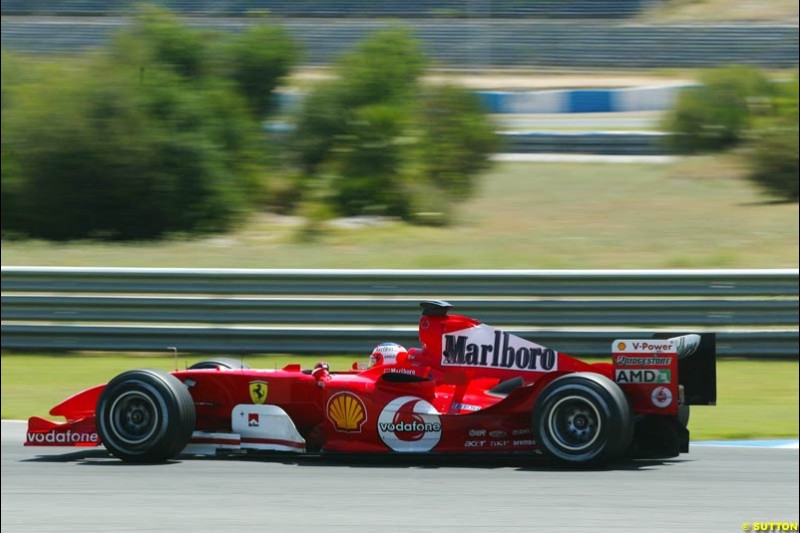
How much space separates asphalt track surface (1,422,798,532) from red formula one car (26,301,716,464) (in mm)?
137

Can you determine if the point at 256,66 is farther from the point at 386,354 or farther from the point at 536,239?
the point at 386,354

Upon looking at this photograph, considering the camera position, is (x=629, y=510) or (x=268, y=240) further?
(x=268, y=240)

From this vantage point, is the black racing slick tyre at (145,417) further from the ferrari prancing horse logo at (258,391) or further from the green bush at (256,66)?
the green bush at (256,66)

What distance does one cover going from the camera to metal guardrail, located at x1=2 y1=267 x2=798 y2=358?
1142cm

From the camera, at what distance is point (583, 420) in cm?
685

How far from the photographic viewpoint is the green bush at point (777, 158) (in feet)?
69.3

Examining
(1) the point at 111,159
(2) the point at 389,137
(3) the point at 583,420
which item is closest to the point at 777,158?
(2) the point at 389,137

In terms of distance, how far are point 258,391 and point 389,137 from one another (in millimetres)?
11739

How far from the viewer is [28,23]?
25562mm

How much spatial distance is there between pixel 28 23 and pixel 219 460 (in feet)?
66.4

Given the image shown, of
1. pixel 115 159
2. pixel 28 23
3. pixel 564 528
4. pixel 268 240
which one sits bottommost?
pixel 564 528

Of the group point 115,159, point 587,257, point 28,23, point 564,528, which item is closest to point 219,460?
point 564,528

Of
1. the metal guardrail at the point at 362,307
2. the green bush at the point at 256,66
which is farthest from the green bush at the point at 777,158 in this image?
the metal guardrail at the point at 362,307

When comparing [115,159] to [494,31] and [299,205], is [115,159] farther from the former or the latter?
[494,31]
